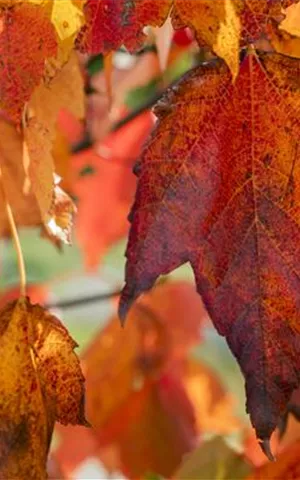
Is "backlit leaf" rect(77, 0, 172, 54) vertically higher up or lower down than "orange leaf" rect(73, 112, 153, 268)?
higher up

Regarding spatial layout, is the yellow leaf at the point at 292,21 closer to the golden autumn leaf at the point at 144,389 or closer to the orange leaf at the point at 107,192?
the golden autumn leaf at the point at 144,389

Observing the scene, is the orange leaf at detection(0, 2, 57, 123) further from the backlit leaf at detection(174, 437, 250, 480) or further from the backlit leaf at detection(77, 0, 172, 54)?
the backlit leaf at detection(174, 437, 250, 480)

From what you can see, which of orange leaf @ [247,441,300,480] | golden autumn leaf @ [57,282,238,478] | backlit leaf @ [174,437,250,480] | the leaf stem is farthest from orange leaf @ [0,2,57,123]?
golden autumn leaf @ [57,282,238,478]

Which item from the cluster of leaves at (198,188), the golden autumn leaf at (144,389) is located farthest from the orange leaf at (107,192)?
the cluster of leaves at (198,188)

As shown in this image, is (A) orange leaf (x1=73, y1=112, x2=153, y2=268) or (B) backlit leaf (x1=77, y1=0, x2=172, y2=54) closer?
→ (B) backlit leaf (x1=77, y1=0, x2=172, y2=54)

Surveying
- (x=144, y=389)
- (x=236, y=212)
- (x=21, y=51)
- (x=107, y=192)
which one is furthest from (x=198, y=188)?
(x=107, y=192)

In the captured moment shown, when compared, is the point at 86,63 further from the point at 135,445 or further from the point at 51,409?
the point at 51,409

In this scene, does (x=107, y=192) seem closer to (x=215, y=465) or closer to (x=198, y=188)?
(x=215, y=465)
